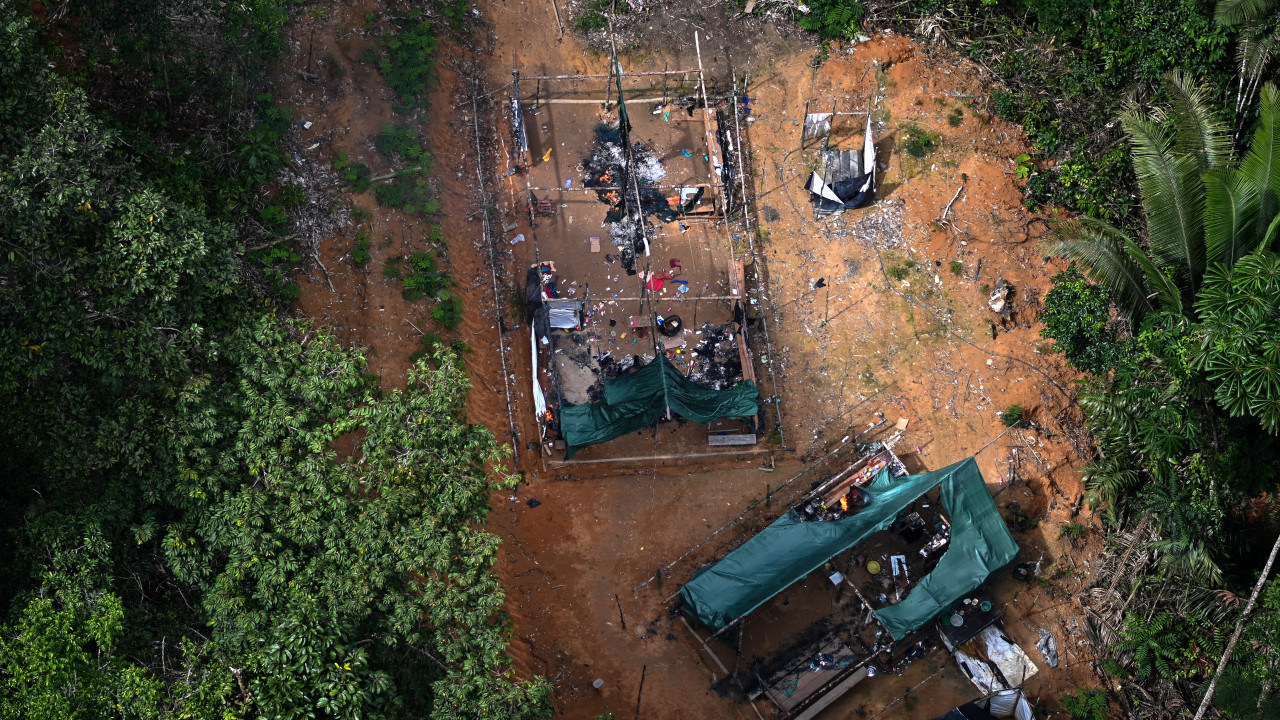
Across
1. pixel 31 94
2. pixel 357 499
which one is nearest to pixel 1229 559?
pixel 357 499

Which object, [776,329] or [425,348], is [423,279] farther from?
[776,329]

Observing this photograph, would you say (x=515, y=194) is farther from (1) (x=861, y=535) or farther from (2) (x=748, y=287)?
(1) (x=861, y=535)

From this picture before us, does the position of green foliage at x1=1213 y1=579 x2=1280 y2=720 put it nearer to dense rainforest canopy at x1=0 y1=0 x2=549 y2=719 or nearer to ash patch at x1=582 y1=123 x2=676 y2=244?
dense rainforest canopy at x1=0 y1=0 x2=549 y2=719

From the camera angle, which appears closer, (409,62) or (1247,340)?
(1247,340)

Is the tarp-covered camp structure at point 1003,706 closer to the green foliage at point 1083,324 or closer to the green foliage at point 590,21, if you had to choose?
the green foliage at point 1083,324

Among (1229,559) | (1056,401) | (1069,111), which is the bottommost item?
(1229,559)

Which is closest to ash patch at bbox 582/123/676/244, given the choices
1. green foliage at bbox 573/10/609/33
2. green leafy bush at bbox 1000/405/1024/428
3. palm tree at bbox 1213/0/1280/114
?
green foliage at bbox 573/10/609/33

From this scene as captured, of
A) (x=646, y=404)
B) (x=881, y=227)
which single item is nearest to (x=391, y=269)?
(x=646, y=404)
